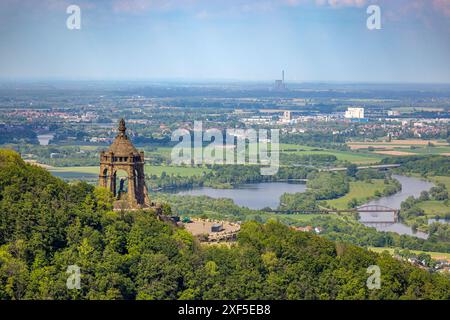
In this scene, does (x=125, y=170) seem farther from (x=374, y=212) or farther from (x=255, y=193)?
(x=255, y=193)

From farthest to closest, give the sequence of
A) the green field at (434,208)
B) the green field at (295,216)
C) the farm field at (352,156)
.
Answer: the farm field at (352,156) → the green field at (434,208) → the green field at (295,216)

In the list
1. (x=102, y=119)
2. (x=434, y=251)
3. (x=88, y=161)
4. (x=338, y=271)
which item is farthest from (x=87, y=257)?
(x=102, y=119)

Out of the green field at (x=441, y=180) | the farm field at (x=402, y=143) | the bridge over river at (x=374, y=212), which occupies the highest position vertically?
the bridge over river at (x=374, y=212)

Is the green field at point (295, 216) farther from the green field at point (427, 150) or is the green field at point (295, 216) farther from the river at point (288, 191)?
the green field at point (427, 150)

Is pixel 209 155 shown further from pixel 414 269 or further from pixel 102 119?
pixel 414 269

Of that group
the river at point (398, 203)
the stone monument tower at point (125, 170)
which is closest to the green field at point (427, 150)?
the river at point (398, 203)

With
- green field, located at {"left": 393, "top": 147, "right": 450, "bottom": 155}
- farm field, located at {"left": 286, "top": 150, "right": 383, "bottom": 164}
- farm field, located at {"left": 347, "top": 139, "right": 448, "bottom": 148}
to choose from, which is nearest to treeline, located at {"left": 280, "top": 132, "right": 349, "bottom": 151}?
farm field, located at {"left": 347, "top": 139, "right": 448, "bottom": 148}
